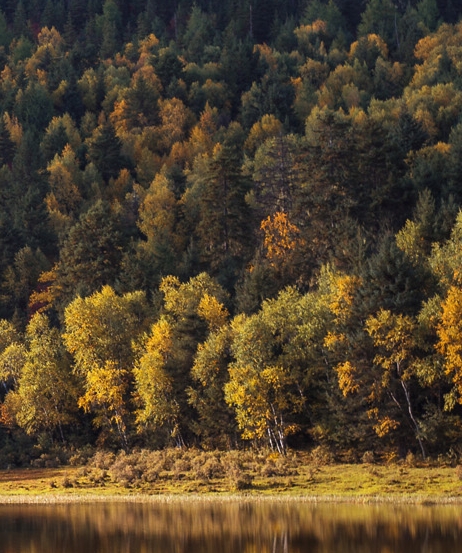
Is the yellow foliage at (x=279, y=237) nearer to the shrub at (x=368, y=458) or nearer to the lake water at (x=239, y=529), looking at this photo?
the shrub at (x=368, y=458)

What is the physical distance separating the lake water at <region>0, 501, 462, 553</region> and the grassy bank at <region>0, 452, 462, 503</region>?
3960 mm

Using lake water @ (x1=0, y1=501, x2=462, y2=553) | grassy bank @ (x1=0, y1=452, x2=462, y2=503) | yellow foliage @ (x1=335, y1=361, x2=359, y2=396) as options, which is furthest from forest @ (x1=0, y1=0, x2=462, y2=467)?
lake water @ (x1=0, y1=501, x2=462, y2=553)

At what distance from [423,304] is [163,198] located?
80.2m

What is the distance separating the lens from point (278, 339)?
9519 cm

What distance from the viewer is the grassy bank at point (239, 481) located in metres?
74.5

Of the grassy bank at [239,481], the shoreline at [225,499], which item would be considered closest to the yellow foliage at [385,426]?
the grassy bank at [239,481]

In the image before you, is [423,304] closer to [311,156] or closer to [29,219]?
[311,156]

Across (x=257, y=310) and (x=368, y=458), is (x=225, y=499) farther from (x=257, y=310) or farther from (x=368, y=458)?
(x=257, y=310)

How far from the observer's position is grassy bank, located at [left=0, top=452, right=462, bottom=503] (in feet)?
244

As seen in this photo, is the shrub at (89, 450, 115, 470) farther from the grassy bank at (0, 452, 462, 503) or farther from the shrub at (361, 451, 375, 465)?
the shrub at (361, 451, 375, 465)

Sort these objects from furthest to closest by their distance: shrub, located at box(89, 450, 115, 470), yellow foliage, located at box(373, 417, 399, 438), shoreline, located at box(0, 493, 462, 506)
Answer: shrub, located at box(89, 450, 115, 470) → yellow foliage, located at box(373, 417, 399, 438) → shoreline, located at box(0, 493, 462, 506)

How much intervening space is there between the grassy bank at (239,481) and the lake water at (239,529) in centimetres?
396

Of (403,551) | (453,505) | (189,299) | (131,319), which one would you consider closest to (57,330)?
(131,319)

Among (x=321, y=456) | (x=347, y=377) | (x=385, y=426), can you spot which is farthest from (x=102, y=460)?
(x=385, y=426)
